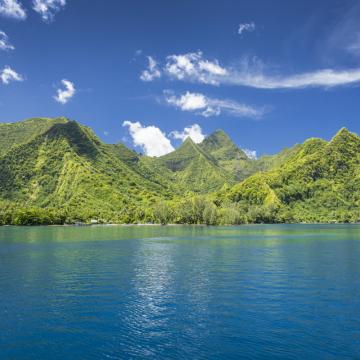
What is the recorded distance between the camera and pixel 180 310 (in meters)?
50.2

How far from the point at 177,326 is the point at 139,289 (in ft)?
66.1


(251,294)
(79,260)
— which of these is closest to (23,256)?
(79,260)

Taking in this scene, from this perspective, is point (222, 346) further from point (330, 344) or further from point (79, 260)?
point (79, 260)

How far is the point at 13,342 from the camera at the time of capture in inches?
1526

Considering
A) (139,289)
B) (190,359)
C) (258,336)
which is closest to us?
(190,359)

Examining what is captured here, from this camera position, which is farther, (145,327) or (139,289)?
(139,289)

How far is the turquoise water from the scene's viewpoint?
37031mm

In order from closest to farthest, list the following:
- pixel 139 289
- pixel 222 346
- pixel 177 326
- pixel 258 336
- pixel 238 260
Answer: pixel 222 346
pixel 258 336
pixel 177 326
pixel 139 289
pixel 238 260

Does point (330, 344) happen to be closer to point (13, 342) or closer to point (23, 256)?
point (13, 342)

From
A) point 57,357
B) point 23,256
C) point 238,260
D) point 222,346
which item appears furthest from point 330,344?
point 23,256

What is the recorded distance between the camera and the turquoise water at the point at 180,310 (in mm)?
37031

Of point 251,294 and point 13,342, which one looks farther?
point 251,294

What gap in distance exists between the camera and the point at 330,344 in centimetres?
3762

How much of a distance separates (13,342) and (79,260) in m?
59.2
